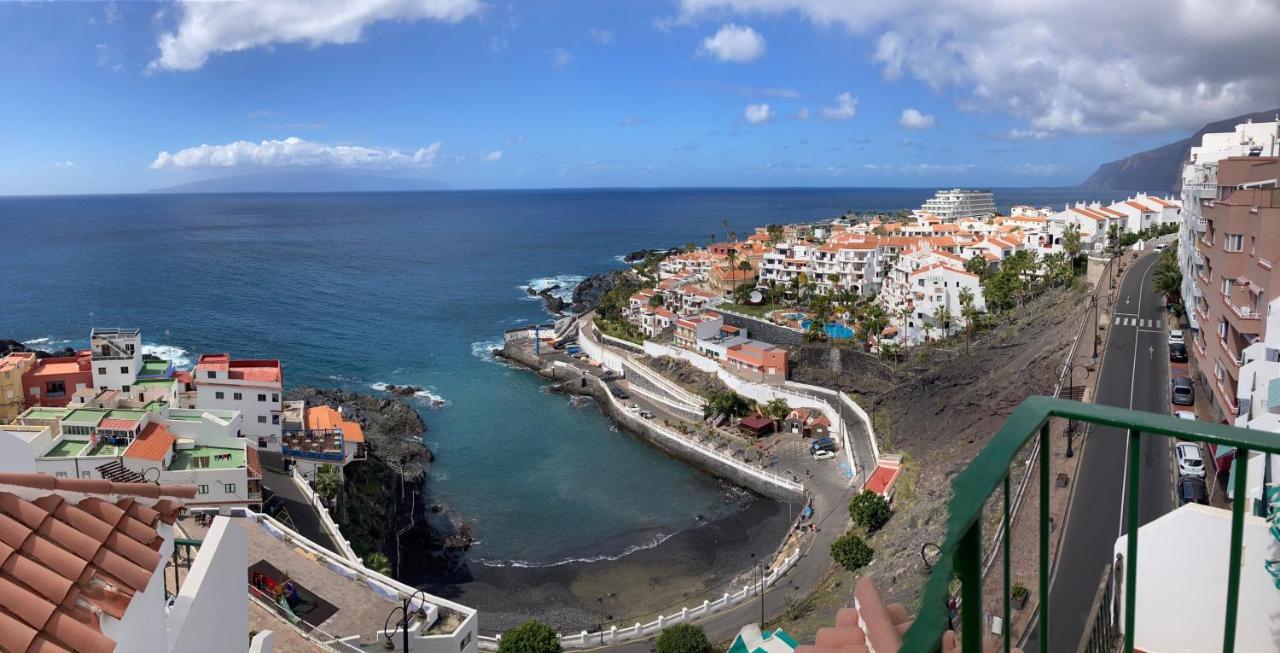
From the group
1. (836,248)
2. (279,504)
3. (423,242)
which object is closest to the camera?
(279,504)

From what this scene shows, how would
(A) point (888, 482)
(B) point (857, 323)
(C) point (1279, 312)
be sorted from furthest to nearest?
(B) point (857, 323) → (A) point (888, 482) → (C) point (1279, 312)

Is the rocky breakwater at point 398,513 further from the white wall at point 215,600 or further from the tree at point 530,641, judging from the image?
the white wall at point 215,600

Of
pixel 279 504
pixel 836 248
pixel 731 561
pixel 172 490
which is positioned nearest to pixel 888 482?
pixel 731 561

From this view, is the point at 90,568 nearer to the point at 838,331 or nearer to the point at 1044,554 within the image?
the point at 1044,554

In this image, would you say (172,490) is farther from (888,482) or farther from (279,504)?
(888,482)

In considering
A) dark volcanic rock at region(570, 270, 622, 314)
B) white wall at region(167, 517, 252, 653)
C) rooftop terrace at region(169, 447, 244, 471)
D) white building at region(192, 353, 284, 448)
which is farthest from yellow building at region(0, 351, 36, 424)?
dark volcanic rock at region(570, 270, 622, 314)

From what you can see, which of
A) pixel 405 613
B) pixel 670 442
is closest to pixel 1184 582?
pixel 405 613
